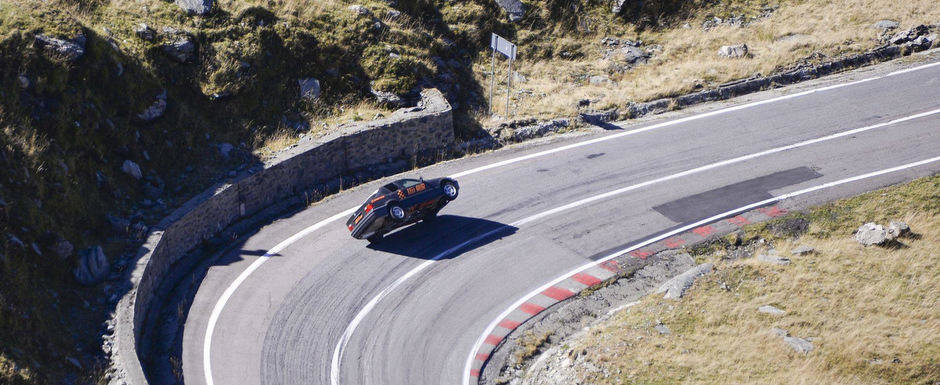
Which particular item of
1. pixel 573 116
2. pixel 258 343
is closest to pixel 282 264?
pixel 258 343

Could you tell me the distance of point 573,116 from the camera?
24.4 meters

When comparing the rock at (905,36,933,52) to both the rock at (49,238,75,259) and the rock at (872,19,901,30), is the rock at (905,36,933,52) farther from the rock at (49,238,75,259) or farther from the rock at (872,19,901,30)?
the rock at (49,238,75,259)

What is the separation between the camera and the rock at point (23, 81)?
58.1 feet

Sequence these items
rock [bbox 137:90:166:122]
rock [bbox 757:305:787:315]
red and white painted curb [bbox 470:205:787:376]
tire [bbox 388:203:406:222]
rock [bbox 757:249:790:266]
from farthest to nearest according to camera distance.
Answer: rock [bbox 137:90:166:122]
tire [bbox 388:203:406:222]
rock [bbox 757:249:790:266]
rock [bbox 757:305:787:315]
red and white painted curb [bbox 470:205:787:376]

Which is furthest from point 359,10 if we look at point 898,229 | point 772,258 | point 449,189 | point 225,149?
point 898,229

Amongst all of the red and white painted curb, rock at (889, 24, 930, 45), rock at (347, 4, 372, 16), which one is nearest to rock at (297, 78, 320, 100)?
rock at (347, 4, 372, 16)

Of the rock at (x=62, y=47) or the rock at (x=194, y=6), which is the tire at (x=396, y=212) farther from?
the rock at (x=194, y=6)

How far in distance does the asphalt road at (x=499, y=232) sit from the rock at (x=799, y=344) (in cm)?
503

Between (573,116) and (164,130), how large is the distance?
1356 cm

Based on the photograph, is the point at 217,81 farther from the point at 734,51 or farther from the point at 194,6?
the point at 734,51

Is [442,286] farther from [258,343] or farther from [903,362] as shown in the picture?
[903,362]

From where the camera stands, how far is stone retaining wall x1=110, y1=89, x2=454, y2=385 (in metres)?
15.3

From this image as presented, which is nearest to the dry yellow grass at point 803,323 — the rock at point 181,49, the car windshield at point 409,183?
the car windshield at point 409,183

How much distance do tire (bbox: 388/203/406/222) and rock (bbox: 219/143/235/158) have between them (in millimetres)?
5970
